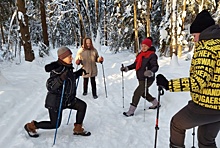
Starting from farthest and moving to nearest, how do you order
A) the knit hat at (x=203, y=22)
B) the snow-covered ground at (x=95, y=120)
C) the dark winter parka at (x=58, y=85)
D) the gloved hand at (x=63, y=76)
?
the snow-covered ground at (x=95, y=120), the dark winter parka at (x=58, y=85), the gloved hand at (x=63, y=76), the knit hat at (x=203, y=22)

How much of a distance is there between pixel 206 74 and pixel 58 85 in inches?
105

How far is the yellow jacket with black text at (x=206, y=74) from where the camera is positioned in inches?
99.6

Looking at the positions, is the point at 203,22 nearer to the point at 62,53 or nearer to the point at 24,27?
the point at 62,53

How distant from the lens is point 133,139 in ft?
15.6

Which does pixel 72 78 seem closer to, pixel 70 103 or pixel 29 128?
pixel 70 103

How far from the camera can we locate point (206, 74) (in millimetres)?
2516

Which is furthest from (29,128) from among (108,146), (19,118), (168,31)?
(168,31)

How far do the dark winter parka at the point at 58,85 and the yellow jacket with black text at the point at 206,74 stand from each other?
2291 mm

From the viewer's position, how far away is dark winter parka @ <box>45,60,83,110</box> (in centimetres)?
433

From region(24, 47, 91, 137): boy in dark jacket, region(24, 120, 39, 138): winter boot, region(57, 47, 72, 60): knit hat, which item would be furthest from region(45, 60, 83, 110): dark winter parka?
region(24, 120, 39, 138): winter boot

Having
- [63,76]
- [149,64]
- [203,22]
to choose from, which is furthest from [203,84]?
[149,64]

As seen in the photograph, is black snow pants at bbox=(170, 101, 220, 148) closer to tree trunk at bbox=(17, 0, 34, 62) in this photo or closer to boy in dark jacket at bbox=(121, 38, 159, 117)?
boy in dark jacket at bbox=(121, 38, 159, 117)

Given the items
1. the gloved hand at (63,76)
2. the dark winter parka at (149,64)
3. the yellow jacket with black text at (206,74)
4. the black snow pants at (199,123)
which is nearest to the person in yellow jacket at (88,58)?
the dark winter parka at (149,64)

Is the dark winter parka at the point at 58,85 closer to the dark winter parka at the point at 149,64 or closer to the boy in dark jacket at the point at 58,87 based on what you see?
the boy in dark jacket at the point at 58,87
